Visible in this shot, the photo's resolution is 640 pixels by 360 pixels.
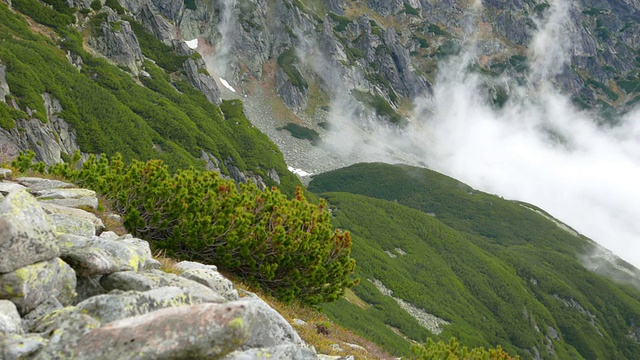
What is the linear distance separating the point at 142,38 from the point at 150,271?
11965cm

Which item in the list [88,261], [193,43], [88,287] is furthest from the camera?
[193,43]

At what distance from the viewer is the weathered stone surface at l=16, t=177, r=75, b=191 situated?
1357 cm

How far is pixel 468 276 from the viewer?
12850 centimetres

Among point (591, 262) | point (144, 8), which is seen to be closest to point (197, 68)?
point (144, 8)

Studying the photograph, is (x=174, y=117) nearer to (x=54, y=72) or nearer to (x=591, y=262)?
(x=54, y=72)

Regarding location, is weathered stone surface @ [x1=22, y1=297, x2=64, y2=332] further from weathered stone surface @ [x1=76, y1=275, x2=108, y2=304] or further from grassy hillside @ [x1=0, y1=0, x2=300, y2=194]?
grassy hillside @ [x1=0, y1=0, x2=300, y2=194]

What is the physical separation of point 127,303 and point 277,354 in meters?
2.49

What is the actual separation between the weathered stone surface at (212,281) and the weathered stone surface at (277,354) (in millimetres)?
2823

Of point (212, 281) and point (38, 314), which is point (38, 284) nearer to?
point (38, 314)

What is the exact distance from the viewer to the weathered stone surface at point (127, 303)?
5777 mm

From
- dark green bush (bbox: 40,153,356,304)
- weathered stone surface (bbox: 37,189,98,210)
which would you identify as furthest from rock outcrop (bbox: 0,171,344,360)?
dark green bush (bbox: 40,153,356,304)

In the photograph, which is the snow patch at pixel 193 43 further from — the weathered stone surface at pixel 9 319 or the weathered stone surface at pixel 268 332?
the weathered stone surface at pixel 9 319

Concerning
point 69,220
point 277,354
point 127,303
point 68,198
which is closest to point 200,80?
point 68,198

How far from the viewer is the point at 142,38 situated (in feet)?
372
